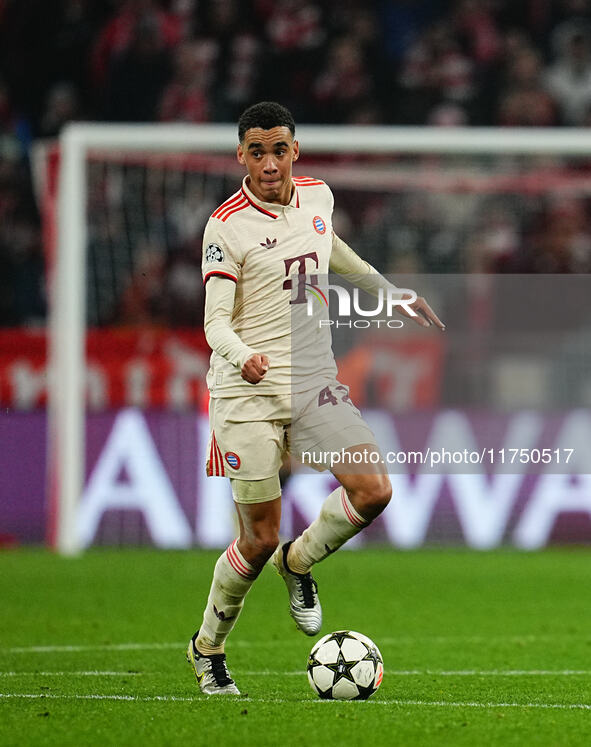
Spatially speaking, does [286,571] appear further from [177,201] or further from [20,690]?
[177,201]

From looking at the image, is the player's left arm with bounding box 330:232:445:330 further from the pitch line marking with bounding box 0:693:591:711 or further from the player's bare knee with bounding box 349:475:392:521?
the pitch line marking with bounding box 0:693:591:711

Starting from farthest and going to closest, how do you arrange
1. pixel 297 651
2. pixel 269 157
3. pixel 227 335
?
pixel 297 651 → pixel 269 157 → pixel 227 335

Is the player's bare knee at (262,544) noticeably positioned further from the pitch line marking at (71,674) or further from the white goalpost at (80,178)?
the white goalpost at (80,178)

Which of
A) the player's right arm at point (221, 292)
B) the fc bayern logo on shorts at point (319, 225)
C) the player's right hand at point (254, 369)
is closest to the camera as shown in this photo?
the player's right hand at point (254, 369)

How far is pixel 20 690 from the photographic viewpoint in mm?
5996

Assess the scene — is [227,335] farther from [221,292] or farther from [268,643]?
[268,643]

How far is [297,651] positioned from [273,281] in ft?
7.81

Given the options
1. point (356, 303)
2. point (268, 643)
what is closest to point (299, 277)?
point (356, 303)

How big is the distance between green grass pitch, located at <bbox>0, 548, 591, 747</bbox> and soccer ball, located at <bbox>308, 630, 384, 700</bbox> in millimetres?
95

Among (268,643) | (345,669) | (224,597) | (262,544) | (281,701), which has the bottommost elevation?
(268,643)

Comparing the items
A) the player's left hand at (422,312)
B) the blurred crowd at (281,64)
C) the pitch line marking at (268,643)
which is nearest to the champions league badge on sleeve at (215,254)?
the player's left hand at (422,312)

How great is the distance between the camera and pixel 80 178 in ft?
41.1

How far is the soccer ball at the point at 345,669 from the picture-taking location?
5656 millimetres

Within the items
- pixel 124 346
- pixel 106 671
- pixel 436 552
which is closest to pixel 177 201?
pixel 124 346
